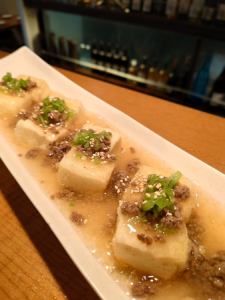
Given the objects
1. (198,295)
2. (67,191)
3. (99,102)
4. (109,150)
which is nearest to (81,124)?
(99,102)

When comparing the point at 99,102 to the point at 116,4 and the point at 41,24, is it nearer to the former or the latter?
the point at 116,4

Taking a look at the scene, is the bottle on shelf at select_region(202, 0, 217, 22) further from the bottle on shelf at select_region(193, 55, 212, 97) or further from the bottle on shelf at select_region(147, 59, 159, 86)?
the bottle on shelf at select_region(147, 59, 159, 86)

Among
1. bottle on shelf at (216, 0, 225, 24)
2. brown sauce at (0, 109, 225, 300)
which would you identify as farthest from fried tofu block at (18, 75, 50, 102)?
bottle on shelf at (216, 0, 225, 24)

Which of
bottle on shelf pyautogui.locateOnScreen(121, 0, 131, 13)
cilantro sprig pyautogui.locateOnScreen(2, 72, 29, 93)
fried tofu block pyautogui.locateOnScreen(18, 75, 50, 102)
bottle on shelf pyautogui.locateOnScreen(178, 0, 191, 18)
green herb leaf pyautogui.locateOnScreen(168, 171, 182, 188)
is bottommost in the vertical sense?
fried tofu block pyautogui.locateOnScreen(18, 75, 50, 102)

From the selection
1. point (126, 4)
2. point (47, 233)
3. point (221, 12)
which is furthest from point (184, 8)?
point (47, 233)

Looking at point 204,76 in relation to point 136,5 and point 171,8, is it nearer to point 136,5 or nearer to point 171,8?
point 171,8

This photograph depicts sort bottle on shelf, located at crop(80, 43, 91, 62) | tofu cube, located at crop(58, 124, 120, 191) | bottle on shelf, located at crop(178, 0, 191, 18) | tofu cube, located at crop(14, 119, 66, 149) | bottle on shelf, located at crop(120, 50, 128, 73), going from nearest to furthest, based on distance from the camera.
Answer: tofu cube, located at crop(58, 124, 120, 191) < tofu cube, located at crop(14, 119, 66, 149) < bottle on shelf, located at crop(178, 0, 191, 18) < bottle on shelf, located at crop(120, 50, 128, 73) < bottle on shelf, located at crop(80, 43, 91, 62)

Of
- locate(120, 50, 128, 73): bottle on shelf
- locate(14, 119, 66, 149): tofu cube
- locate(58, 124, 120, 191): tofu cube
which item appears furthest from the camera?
locate(120, 50, 128, 73): bottle on shelf
